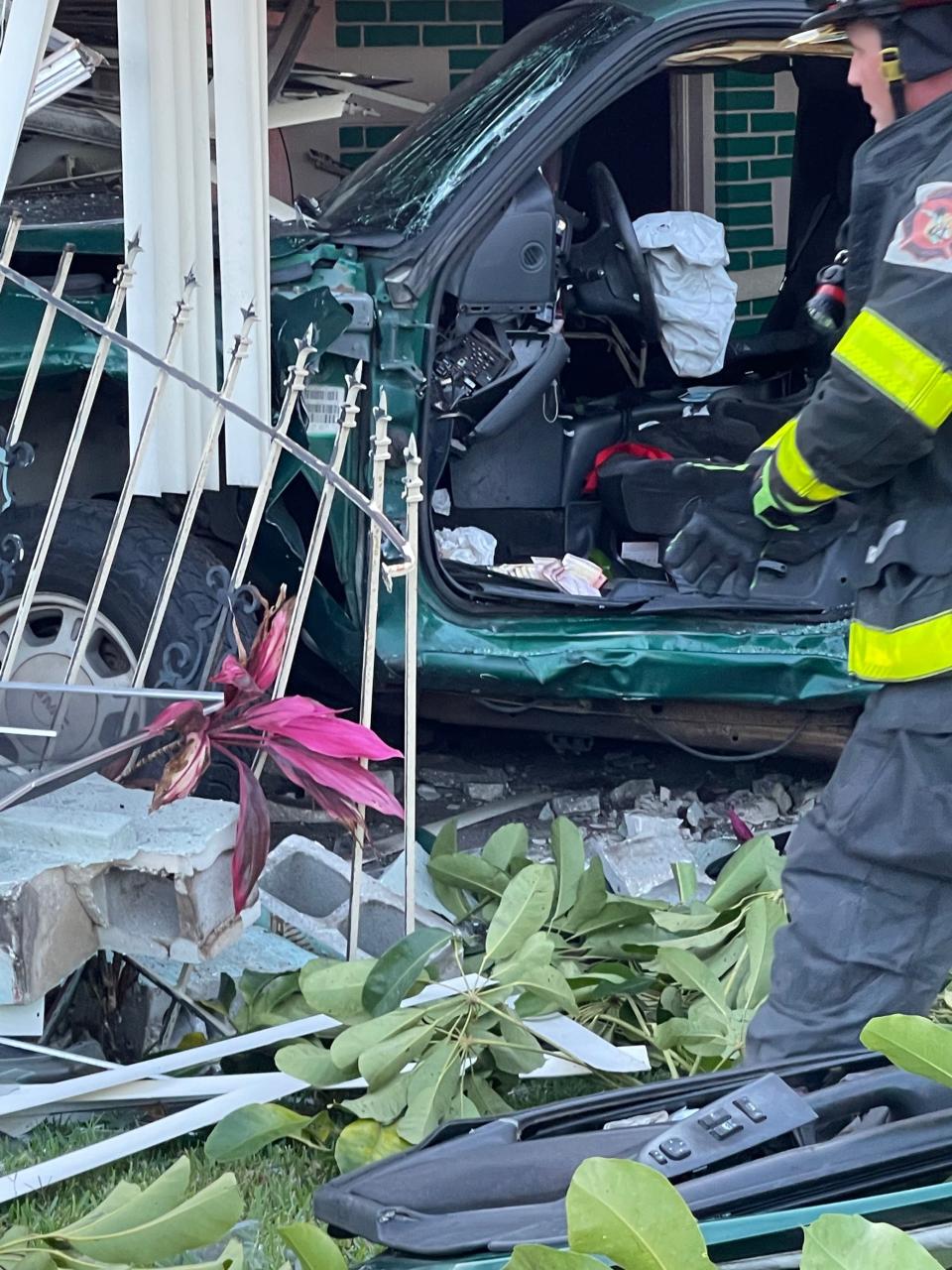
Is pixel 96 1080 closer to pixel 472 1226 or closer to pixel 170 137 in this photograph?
pixel 472 1226

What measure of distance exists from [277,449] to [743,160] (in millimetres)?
5790

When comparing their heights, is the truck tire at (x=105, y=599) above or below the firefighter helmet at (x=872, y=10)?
below

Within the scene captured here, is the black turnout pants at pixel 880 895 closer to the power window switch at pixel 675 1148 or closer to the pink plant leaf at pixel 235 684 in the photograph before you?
the power window switch at pixel 675 1148

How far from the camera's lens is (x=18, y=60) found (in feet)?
10.5

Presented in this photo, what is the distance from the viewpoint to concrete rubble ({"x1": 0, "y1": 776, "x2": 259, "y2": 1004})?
2656 mm

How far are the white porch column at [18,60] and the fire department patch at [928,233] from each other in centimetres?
175

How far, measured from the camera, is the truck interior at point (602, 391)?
161 inches

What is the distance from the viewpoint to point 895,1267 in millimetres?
1523

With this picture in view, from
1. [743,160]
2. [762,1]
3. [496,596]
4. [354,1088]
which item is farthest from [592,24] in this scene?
[743,160]

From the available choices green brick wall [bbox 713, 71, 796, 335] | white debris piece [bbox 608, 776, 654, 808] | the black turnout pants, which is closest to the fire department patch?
the black turnout pants

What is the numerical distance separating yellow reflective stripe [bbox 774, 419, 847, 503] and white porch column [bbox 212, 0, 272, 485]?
1.50 metres

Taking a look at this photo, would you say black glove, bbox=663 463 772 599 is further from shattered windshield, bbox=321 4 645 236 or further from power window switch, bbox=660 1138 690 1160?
shattered windshield, bbox=321 4 645 236

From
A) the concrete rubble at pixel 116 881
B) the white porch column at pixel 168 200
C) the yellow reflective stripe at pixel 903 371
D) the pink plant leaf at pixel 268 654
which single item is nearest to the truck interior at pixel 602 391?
the white porch column at pixel 168 200

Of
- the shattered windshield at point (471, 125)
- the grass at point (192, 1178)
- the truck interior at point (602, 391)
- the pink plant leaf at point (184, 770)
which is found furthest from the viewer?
the truck interior at point (602, 391)
